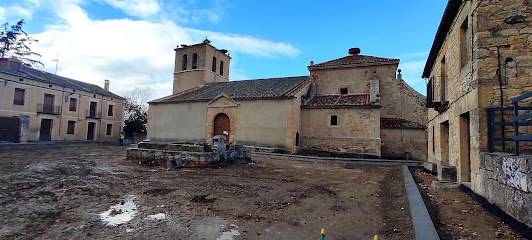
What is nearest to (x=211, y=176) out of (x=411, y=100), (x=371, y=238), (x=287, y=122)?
(x=371, y=238)

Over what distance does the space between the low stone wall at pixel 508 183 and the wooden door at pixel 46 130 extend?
100.0 feet

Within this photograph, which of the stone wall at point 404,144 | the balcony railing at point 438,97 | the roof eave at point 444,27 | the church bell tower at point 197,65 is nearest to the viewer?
the roof eave at point 444,27

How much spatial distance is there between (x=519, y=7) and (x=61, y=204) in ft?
30.1

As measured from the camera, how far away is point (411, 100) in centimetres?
1938

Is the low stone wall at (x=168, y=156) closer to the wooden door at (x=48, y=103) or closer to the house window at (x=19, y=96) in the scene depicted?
the house window at (x=19, y=96)

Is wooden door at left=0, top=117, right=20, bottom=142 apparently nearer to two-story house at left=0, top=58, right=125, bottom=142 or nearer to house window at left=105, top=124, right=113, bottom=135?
two-story house at left=0, top=58, right=125, bottom=142

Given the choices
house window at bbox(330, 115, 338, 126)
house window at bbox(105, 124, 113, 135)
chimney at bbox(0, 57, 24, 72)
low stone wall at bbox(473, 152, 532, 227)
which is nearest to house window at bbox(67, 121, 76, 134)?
house window at bbox(105, 124, 113, 135)

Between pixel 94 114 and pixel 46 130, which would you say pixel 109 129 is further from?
pixel 46 130

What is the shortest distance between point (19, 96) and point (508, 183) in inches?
1190

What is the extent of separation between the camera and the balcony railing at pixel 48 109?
75.5 feet

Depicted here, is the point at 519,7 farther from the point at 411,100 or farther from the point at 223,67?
the point at 223,67

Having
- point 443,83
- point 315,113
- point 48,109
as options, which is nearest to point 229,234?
point 443,83

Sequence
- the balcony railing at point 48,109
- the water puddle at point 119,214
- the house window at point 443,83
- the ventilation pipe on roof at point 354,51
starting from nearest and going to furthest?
1. the water puddle at point 119,214
2. the house window at point 443,83
3. the ventilation pipe on roof at point 354,51
4. the balcony railing at point 48,109

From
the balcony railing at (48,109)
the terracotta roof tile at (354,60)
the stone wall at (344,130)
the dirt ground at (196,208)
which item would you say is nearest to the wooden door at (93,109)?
the balcony railing at (48,109)
